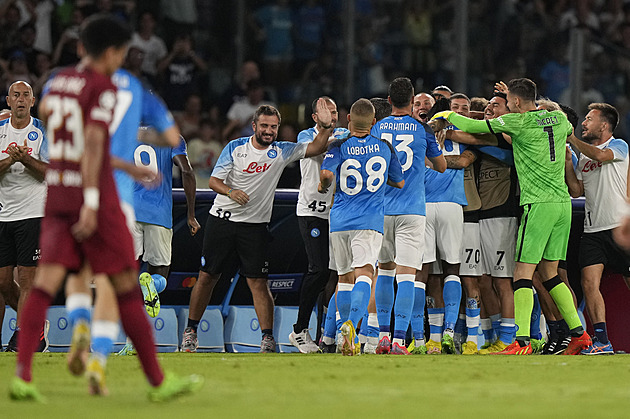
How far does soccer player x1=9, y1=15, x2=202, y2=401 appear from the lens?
5.33 meters

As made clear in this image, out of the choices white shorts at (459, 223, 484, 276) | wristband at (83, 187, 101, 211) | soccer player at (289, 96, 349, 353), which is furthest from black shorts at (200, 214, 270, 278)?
wristband at (83, 187, 101, 211)

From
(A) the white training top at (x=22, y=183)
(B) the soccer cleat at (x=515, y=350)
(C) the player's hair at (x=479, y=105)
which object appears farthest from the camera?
(C) the player's hair at (x=479, y=105)

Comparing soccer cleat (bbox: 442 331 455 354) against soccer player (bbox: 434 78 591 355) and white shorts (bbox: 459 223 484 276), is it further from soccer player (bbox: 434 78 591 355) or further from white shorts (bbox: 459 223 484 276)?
white shorts (bbox: 459 223 484 276)

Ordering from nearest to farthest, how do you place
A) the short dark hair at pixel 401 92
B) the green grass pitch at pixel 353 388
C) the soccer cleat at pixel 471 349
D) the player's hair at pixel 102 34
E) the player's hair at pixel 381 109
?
the green grass pitch at pixel 353 388 → the player's hair at pixel 102 34 → the short dark hair at pixel 401 92 → the soccer cleat at pixel 471 349 → the player's hair at pixel 381 109

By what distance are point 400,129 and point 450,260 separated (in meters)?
1.36

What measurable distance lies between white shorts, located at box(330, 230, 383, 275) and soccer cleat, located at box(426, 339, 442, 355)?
120 centimetres

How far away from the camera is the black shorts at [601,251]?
10375mm

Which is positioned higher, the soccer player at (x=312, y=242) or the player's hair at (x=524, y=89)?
the player's hair at (x=524, y=89)

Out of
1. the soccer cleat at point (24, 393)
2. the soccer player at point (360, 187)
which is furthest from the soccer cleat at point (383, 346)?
the soccer cleat at point (24, 393)

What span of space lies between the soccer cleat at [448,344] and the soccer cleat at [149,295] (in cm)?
265

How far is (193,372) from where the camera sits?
738 cm

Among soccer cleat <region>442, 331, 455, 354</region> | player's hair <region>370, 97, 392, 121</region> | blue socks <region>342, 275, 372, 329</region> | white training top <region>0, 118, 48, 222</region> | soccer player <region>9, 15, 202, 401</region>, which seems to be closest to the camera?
soccer player <region>9, 15, 202, 401</region>

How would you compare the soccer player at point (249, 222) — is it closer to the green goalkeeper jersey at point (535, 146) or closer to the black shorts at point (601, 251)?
the green goalkeeper jersey at point (535, 146)

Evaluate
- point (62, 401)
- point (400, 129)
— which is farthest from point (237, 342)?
point (62, 401)
